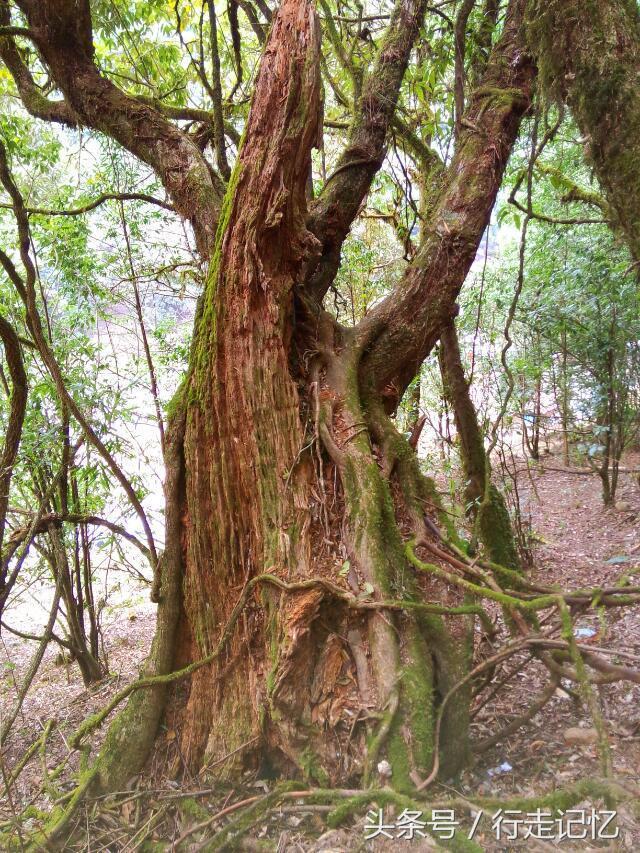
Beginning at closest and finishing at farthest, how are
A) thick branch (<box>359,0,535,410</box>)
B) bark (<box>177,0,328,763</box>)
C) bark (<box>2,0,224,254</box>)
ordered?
bark (<box>177,0,328,763</box>), thick branch (<box>359,0,535,410</box>), bark (<box>2,0,224,254</box>)

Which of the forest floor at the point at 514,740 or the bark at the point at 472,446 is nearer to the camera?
the forest floor at the point at 514,740

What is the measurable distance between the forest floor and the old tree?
18cm

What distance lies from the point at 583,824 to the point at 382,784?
0.62 metres

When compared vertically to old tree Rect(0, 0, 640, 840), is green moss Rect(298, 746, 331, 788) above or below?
below

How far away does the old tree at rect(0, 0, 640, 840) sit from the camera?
82.4 inches

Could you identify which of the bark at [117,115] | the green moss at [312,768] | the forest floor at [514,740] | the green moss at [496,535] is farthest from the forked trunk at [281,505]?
the green moss at [496,535]

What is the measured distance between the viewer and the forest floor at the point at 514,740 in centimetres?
187

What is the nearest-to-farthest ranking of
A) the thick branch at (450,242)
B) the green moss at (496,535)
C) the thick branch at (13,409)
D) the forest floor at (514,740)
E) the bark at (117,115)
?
1. the forest floor at (514,740)
2. the thick branch at (13,409)
3. the thick branch at (450,242)
4. the bark at (117,115)
5. the green moss at (496,535)

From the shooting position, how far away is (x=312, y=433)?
2.59 metres

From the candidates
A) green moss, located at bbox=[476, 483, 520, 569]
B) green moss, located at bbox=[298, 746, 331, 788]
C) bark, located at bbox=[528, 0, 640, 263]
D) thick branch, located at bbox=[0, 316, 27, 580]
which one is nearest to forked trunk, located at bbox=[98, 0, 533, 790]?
green moss, located at bbox=[298, 746, 331, 788]

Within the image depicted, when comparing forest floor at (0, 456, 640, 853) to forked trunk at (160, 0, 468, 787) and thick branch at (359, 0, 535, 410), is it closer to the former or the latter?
forked trunk at (160, 0, 468, 787)

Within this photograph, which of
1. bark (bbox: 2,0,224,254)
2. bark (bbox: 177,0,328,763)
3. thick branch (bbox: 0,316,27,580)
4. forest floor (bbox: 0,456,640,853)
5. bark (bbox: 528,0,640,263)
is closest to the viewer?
forest floor (bbox: 0,456,640,853)

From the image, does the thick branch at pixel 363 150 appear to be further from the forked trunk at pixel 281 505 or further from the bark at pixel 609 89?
the bark at pixel 609 89

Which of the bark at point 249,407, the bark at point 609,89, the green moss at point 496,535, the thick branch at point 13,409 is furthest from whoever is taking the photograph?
the green moss at point 496,535
